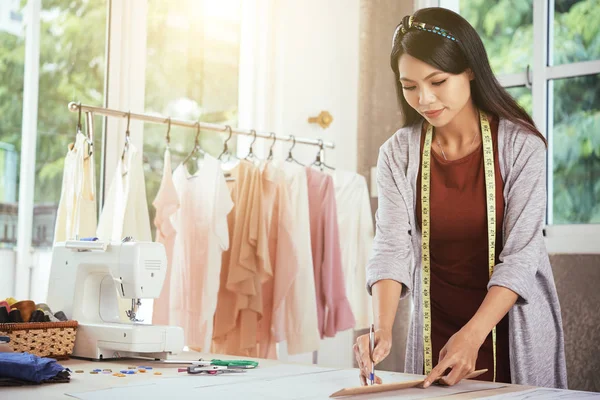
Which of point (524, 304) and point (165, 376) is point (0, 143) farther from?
point (524, 304)

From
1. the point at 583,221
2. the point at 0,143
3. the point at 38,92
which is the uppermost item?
the point at 38,92

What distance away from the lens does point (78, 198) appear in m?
2.89

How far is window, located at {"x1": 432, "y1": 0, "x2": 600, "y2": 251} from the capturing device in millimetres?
3543

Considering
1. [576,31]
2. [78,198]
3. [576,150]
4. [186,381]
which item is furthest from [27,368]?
[576,31]

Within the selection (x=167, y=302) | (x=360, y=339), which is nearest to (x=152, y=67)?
(x=167, y=302)

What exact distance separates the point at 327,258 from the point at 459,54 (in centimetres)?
177

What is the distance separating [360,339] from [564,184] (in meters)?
2.22

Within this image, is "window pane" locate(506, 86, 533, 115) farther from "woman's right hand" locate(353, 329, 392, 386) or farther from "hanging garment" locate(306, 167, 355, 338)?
"woman's right hand" locate(353, 329, 392, 386)

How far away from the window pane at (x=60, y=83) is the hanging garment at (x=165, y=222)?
56cm

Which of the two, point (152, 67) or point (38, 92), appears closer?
point (38, 92)

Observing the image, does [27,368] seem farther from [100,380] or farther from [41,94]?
[41,94]

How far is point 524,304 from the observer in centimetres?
183

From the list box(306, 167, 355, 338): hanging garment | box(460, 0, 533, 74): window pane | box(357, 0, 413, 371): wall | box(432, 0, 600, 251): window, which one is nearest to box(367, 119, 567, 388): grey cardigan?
box(306, 167, 355, 338): hanging garment

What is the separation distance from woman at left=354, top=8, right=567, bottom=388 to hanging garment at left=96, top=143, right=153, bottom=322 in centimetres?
118
